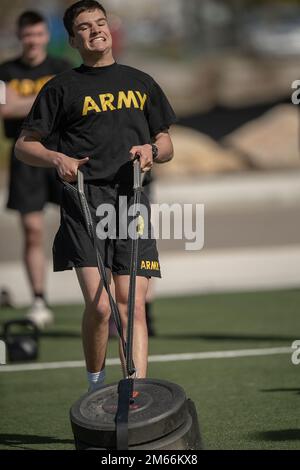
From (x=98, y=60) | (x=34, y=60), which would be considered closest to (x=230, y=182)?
(x=34, y=60)

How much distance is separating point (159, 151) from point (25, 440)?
1594 mm

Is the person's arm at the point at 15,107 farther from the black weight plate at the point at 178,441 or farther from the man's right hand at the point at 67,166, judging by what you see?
the black weight plate at the point at 178,441

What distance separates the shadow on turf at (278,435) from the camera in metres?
5.38

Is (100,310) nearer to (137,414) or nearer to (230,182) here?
(137,414)

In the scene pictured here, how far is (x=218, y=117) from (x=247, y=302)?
1757 centimetres

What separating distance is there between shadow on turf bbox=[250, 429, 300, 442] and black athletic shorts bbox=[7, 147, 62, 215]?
Result: 4050mm

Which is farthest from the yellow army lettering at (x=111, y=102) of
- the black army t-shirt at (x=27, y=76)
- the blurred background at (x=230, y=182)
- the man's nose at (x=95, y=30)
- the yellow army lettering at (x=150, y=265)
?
the blurred background at (x=230, y=182)

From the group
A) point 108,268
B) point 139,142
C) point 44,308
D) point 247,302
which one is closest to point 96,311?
point 108,268

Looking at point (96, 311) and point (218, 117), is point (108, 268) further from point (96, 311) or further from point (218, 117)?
point (218, 117)

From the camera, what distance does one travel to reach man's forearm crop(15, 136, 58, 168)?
5.52 meters

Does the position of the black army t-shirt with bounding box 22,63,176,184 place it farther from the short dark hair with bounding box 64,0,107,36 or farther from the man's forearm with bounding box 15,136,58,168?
the short dark hair with bounding box 64,0,107,36

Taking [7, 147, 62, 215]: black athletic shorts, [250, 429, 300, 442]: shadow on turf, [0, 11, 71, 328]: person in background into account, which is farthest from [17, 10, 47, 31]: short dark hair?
[250, 429, 300, 442]: shadow on turf

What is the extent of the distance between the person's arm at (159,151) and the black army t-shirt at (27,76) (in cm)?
337

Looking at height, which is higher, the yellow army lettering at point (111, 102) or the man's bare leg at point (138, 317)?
the yellow army lettering at point (111, 102)
